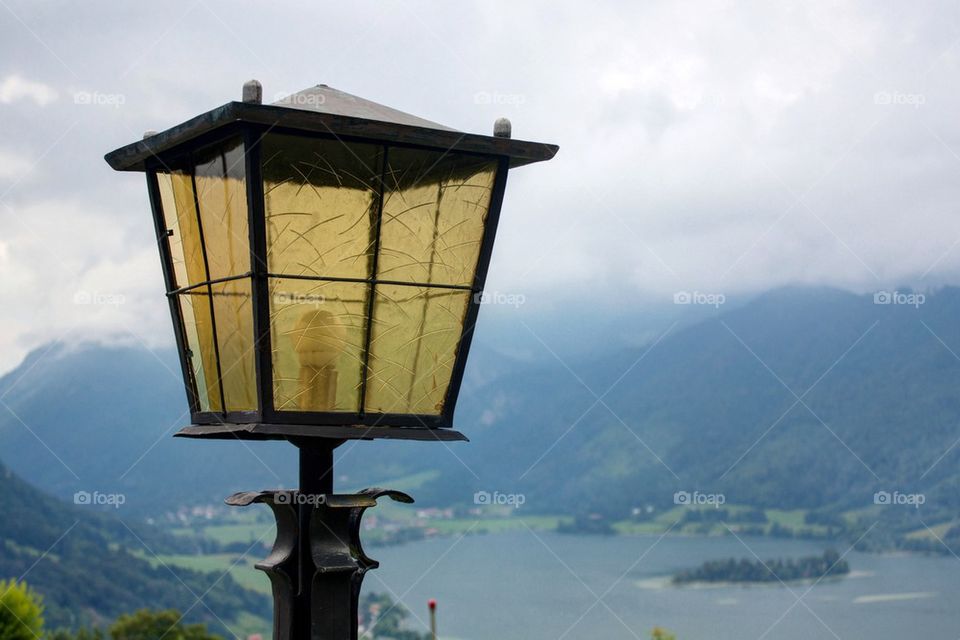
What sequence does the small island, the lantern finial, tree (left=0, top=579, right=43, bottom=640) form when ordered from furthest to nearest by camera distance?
the small island, tree (left=0, top=579, right=43, bottom=640), the lantern finial

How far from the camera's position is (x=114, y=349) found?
5256 inches

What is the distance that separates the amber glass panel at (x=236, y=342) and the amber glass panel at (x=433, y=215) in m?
0.46

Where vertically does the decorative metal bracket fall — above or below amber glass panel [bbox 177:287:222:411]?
below

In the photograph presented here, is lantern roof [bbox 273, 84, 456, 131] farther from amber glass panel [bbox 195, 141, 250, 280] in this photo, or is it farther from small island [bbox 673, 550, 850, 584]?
small island [bbox 673, 550, 850, 584]

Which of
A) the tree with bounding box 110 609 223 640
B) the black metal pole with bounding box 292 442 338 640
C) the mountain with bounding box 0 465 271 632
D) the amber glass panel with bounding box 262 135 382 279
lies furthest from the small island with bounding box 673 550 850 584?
the amber glass panel with bounding box 262 135 382 279

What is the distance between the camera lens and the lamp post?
364 cm

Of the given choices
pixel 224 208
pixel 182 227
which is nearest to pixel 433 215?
pixel 224 208

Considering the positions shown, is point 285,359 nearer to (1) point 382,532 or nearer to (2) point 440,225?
(2) point 440,225

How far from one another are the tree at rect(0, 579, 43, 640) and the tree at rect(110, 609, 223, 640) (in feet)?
15.6

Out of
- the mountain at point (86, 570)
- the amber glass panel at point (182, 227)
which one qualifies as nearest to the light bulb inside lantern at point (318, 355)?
the amber glass panel at point (182, 227)

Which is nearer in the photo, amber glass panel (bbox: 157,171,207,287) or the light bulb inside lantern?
the light bulb inside lantern

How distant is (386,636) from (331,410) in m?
61.6

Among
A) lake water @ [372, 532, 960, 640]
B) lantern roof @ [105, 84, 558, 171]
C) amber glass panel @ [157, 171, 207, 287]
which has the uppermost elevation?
lantern roof @ [105, 84, 558, 171]

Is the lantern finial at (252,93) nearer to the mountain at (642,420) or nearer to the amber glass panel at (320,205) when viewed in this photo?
the amber glass panel at (320,205)
